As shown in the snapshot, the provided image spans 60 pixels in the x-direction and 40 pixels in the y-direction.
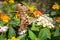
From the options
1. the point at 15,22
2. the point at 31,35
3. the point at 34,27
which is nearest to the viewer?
the point at 31,35

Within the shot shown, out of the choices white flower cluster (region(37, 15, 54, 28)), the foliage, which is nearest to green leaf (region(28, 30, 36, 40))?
the foliage

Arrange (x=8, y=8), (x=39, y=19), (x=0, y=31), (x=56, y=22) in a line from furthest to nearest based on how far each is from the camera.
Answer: (x=8, y=8) < (x=56, y=22) < (x=39, y=19) < (x=0, y=31)

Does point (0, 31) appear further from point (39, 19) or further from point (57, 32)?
point (57, 32)

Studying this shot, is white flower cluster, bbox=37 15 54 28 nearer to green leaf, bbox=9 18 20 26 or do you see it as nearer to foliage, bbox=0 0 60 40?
foliage, bbox=0 0 60 40

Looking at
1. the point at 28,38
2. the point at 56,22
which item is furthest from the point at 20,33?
the point at 56,22

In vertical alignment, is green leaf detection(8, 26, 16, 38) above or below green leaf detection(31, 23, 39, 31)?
below

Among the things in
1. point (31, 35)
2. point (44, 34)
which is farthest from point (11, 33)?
point (44, 34)

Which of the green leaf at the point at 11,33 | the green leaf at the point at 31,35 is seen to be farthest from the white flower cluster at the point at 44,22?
the green leaf at the point at 11,33

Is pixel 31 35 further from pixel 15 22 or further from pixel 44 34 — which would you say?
pixel 15 22

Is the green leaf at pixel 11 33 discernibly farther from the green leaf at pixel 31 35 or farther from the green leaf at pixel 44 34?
the green leaf at pixel 44 34
